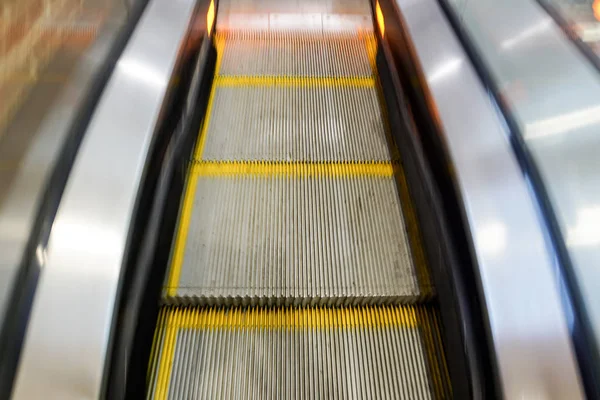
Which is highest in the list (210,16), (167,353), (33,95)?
(210,16)

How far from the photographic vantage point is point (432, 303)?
230cm

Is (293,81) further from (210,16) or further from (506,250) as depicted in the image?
(506,250)

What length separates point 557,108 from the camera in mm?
1986

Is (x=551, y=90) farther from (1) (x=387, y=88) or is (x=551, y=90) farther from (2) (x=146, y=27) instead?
(2) (x=146, y=27)

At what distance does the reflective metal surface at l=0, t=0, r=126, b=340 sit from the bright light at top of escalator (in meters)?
1.84

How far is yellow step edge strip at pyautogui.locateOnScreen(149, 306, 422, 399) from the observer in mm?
2215

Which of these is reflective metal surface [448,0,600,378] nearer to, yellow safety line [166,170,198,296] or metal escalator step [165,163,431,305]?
metal escalator step [165,163,431,305]

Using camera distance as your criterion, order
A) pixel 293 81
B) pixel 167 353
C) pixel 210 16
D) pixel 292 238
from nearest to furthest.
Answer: pixel 167 353 < pixel 292 238 < pixel 293 81 < pixel 210 16

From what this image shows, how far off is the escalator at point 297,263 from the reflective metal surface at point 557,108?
741 millimetres

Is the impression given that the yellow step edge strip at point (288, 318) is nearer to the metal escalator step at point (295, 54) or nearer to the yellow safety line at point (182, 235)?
the yellow safety line at point (182, 235)

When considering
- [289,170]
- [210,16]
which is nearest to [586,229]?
[289,170]

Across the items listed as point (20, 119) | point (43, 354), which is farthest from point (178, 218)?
point (43, 354)

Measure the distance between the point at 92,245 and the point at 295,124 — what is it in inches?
68.0

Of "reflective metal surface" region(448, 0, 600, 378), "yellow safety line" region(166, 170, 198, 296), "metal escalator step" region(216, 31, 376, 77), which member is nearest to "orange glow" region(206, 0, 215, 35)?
"metal escalator step" region(216, 31, 376, 77)
